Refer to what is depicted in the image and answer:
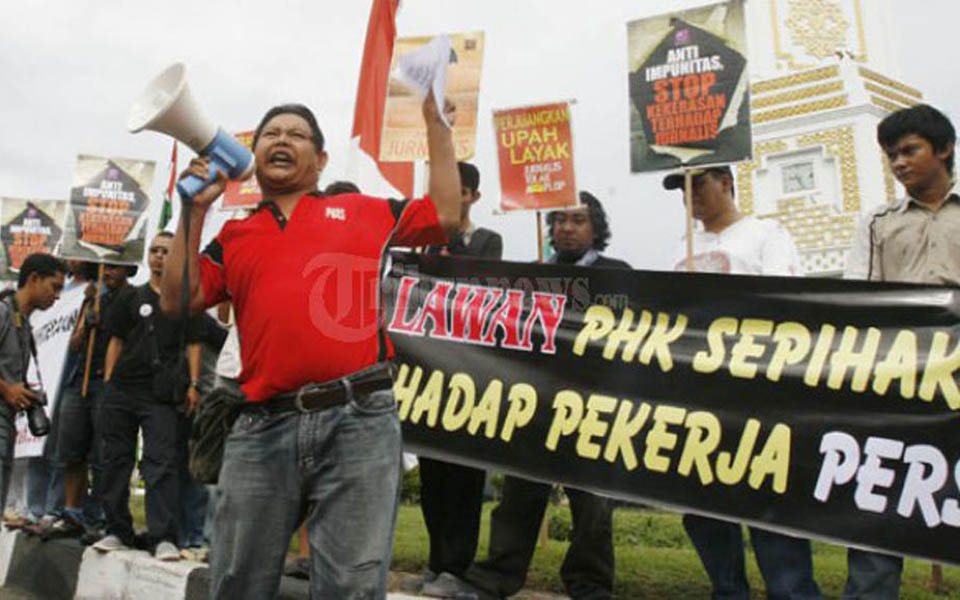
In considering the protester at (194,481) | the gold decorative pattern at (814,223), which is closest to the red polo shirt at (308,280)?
the protester at (194,481)

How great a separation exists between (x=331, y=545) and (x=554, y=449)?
1.92 meters

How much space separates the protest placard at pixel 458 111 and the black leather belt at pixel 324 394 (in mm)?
2842

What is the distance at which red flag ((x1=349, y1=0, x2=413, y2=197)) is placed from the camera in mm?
4832

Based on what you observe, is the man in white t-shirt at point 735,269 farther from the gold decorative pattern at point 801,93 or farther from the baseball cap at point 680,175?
the gold decorative pattern at point 801,93

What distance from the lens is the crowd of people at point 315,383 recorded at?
7.89ft

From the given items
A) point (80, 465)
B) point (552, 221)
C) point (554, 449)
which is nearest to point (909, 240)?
point (554, 449)

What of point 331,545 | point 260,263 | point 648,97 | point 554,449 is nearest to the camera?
point 331,545

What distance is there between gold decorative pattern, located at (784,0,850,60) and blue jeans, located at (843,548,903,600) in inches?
1149

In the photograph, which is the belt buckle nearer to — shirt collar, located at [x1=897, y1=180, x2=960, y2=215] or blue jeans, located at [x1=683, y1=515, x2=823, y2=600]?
blue jeans, located at [x1=683, y1=515, x2=823, y2=600]

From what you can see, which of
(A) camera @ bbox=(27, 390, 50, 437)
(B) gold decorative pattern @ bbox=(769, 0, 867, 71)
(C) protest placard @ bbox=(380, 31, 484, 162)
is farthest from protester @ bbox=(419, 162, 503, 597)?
(B) gold decorative pattern @ bbox=(769, 0, 867, 71)

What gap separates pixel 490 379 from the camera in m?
4.43

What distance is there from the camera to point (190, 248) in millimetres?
2494

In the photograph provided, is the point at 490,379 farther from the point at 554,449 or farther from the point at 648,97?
the point at 648,97

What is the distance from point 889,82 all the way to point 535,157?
20.9 metres
